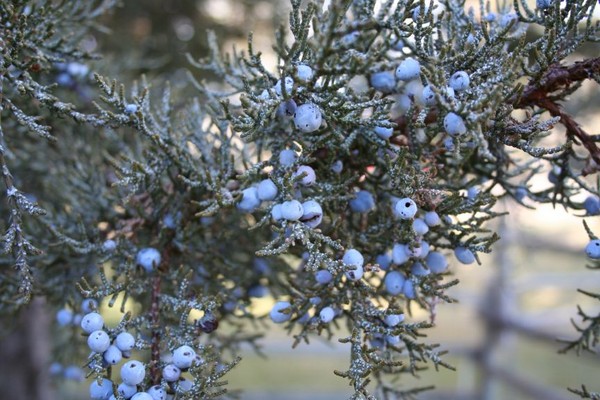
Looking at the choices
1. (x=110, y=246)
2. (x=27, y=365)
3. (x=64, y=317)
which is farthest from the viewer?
→ (x=27, y=365)

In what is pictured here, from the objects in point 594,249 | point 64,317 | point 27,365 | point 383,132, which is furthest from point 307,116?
point 27,365

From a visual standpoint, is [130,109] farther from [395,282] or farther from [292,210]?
[395,282]

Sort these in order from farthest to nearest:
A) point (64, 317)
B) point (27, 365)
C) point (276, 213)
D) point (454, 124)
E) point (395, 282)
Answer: point (27, 365) < point (64, 317) < point (395, 282) < point (276, 213) < point (454, 124)

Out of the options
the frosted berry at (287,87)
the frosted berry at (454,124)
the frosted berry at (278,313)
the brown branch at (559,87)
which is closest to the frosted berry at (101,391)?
the frosted berry at (278,313)

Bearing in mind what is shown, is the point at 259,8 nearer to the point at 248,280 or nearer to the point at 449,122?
the point at 248,280

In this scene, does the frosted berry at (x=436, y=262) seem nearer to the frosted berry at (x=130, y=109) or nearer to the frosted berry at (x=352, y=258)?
the frosted berry at (x=352, y=258)

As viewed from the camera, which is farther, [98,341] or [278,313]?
[278,313]

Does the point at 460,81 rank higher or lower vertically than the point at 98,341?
higher
